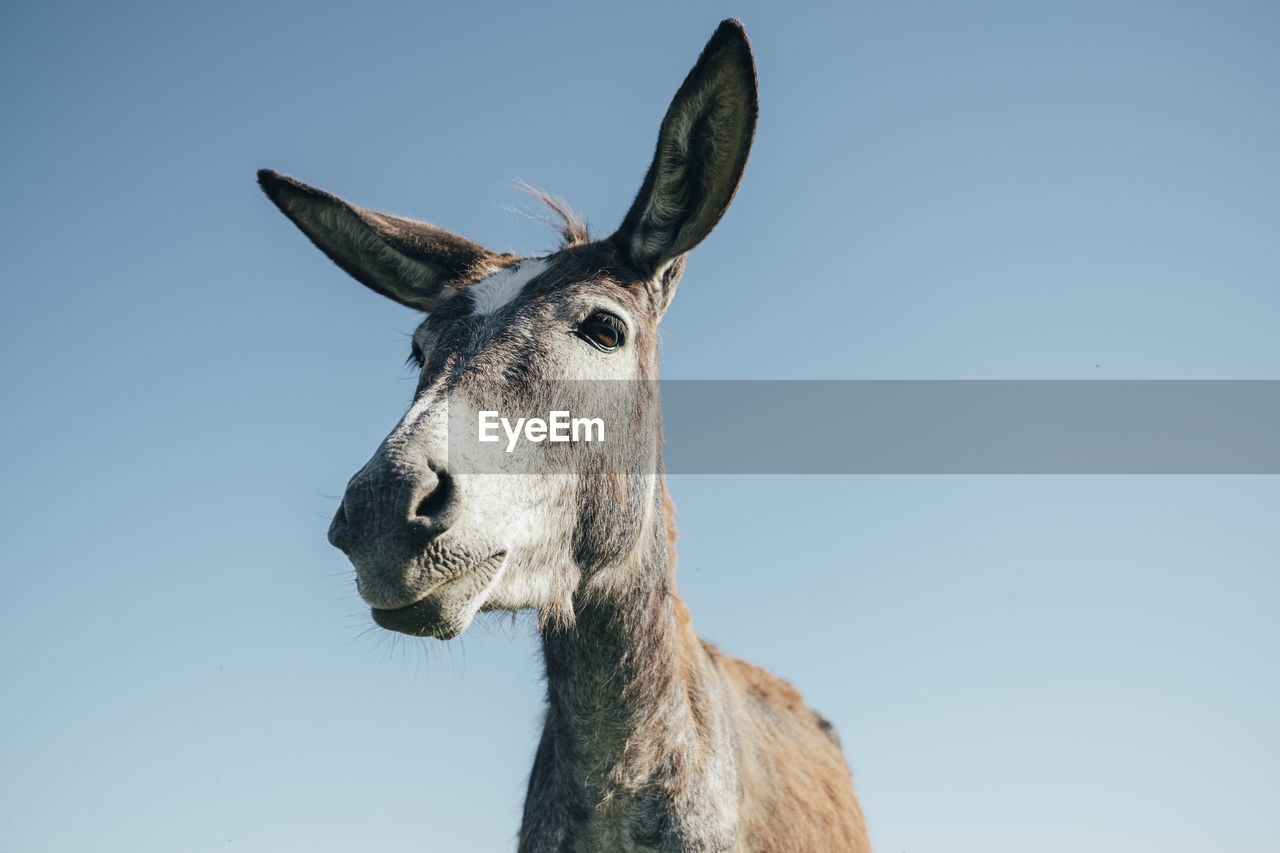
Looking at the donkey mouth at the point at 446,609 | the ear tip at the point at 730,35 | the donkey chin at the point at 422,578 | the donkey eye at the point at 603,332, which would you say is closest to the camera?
the donkey chin at the point at 422,578

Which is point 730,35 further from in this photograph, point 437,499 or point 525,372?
point 437,499

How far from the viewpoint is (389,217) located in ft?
14.0

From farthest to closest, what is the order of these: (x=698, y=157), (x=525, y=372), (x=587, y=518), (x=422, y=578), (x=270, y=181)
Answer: (x=270, y=181) → (x=698, y=157) → (x=587, y=518) → (x=525, y=372) → (x=422, y=578)

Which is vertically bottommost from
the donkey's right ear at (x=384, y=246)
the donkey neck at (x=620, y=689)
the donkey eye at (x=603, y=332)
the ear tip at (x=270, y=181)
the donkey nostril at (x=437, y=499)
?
the donkey neck at (x=620, y=689)

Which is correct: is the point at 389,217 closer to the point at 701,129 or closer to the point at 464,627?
the point at 701,129

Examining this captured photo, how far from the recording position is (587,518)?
10.3 feet

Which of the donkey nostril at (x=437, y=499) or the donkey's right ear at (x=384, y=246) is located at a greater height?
the donkey's right ear at (x=384, y=246)

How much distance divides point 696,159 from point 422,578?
7.33 feet

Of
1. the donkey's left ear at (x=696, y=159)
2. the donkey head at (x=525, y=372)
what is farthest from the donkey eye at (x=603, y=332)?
the donkey's left ear at (x=696, y=159)

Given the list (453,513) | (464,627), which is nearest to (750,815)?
(464,627)

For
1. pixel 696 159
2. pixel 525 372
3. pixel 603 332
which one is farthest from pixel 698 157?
pixel 525 372

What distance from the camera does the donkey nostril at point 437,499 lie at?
2344 millimetres

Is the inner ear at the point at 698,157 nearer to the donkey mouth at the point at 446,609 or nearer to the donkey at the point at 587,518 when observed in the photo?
the donkey at the point at 587,518

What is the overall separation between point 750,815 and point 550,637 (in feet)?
3.88
